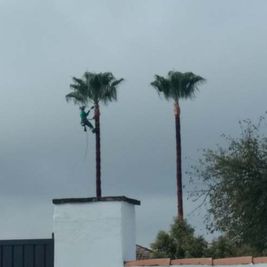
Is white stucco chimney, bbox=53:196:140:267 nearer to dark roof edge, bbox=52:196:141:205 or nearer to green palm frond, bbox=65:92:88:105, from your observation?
dark roof edge, bbox=52:196:141:205

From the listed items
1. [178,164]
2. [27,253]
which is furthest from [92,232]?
[178,164]

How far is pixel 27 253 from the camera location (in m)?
14.7

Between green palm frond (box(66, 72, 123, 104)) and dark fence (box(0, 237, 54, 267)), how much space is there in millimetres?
33815

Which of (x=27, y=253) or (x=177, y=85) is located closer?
(x=27, y=253)

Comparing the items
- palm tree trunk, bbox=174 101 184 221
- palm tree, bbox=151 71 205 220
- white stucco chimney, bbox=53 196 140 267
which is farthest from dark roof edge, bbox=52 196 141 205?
palm tree, bbox=151 71 205 220

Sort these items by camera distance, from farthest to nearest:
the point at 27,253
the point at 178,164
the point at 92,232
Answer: the point at 178,164
the point at 27,253
the point at 92,232

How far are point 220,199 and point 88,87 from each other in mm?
18726

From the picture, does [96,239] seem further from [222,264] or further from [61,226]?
[222,264]

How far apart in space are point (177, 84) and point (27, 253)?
35480mm

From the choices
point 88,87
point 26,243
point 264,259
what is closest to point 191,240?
point 26,243

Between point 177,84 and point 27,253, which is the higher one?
point 177,84

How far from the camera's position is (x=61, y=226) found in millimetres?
14312

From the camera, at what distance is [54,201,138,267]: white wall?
14086 millimetres

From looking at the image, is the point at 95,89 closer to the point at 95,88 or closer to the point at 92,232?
the point at 95,88
